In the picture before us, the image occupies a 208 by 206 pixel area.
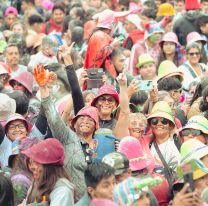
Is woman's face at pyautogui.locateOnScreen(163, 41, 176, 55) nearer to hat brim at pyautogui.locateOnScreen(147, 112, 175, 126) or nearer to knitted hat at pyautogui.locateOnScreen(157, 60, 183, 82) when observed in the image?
knitted hat at pyautogui.locateOnScreen(157, 60, 183, 82)

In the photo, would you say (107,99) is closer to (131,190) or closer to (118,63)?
(118,63)

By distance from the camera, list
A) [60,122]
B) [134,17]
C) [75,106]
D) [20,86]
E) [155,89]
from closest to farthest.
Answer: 1. [60,122]
2. [75,106]
3. [155,89]
4. [20,86]
5. [134,17]

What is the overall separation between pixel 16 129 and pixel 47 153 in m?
2.17

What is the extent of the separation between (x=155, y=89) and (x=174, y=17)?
7340 mm

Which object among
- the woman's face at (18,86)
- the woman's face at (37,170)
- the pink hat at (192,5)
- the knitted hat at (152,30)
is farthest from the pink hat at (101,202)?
the pink hat at (192,5)

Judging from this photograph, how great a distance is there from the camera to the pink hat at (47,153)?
970 cm

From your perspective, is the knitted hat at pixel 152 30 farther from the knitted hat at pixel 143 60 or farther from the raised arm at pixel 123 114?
the raised arm at pixel 123 114

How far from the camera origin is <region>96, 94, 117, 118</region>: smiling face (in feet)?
39.0

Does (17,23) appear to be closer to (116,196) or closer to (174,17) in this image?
(174,17)

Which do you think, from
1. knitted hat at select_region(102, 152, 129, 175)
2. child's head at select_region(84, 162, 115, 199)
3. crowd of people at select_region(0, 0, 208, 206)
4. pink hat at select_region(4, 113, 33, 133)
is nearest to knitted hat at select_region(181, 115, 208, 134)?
crowd of people at select_region(0, 0, 208, 206)

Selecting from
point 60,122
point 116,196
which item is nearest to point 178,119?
point 60,122

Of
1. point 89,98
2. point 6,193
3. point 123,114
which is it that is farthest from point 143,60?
point 6,193

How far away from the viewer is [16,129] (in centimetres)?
1187

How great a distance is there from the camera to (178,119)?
13.1m
